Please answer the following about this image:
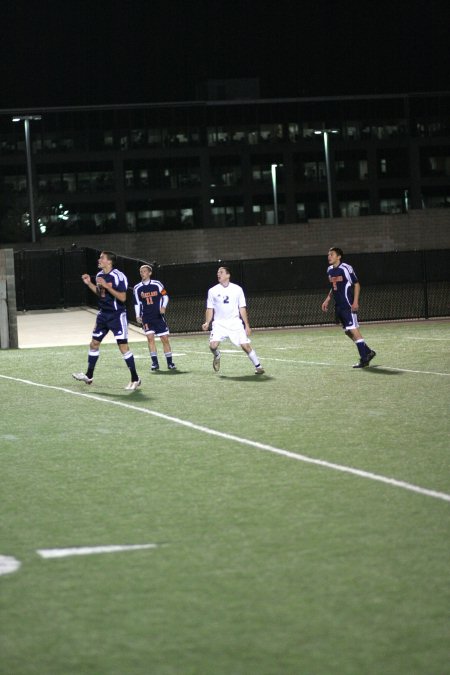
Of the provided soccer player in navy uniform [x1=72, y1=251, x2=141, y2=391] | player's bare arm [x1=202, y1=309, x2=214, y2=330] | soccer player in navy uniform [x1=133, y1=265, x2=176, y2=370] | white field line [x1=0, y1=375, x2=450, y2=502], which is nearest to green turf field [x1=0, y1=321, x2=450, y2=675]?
white field line [x1=0, y1=375, x2=450, y2=502]

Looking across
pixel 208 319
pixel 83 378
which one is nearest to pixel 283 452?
pixel 83 378

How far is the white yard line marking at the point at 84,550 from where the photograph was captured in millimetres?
6773

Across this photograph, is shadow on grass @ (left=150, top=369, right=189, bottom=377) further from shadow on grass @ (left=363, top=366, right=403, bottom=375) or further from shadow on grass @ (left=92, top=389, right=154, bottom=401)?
shadow on grass @ (left=363, top=366, right=403, bottom=375)

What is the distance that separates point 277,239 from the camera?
49.2m

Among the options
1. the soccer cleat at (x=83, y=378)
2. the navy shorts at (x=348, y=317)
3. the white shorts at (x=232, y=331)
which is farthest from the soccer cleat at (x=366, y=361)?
the soccer cleat at (x=83, y=378)

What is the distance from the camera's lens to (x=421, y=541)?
22.4 feet

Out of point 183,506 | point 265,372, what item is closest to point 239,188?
point 265,372

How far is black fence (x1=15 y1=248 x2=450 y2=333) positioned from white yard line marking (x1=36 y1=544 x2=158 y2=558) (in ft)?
74.8

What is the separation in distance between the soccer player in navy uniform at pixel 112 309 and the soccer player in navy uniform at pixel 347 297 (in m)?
3.82

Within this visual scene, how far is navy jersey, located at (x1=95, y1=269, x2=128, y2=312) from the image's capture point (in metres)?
15.9

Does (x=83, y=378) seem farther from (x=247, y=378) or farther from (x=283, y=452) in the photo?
(x=283, y=452)

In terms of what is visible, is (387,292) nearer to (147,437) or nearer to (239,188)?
(147,437)

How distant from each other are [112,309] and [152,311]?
2.98 meters

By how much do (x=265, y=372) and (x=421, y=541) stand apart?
11.5 metres
